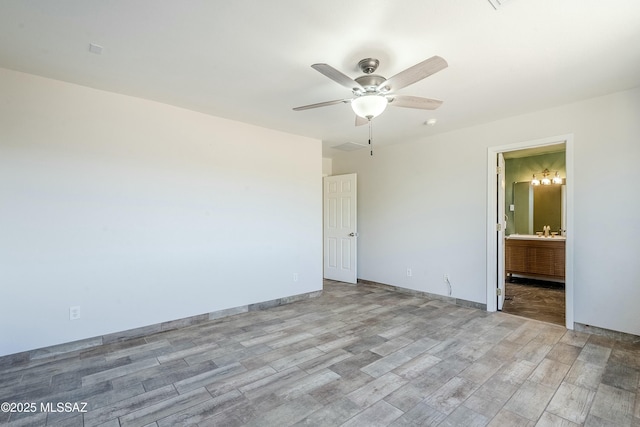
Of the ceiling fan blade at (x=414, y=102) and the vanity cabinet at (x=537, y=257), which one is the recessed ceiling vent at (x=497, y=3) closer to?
the ceiling fan blade at (x=414, y=102)

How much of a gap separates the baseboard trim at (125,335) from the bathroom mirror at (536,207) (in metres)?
5.23

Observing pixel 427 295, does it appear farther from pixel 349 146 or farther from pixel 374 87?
pixel 374 87

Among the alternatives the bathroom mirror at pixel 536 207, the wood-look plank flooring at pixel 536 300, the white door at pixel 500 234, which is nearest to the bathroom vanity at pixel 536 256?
the wood-look plank flooring at pixel 536 300

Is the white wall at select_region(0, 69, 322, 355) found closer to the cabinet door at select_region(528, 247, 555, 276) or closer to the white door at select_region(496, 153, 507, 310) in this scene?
the white door at select_region(496, 153, 507, 310)

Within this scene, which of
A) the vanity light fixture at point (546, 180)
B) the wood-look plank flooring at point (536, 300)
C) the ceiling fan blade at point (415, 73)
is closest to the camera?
the ceiling fan blade at point (415, 73)

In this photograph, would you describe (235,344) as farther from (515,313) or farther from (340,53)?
(515,313)

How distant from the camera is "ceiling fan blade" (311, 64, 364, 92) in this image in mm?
1872

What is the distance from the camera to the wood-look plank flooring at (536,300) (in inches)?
152

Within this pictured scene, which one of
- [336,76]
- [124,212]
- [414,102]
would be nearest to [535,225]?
[414,102]

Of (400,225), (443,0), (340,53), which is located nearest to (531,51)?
(443,0)

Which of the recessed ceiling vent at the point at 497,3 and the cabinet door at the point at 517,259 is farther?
the cabinet door at the point at 517,259

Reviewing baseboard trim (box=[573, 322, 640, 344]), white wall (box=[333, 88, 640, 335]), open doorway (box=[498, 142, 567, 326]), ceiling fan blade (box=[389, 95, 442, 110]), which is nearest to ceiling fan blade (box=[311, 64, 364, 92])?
ceiling fan blade (box=[389, 95, 442, 110])

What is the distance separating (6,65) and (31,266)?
1.72 m

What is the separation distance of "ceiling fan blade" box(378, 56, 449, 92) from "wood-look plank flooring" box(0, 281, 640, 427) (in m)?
2.20
